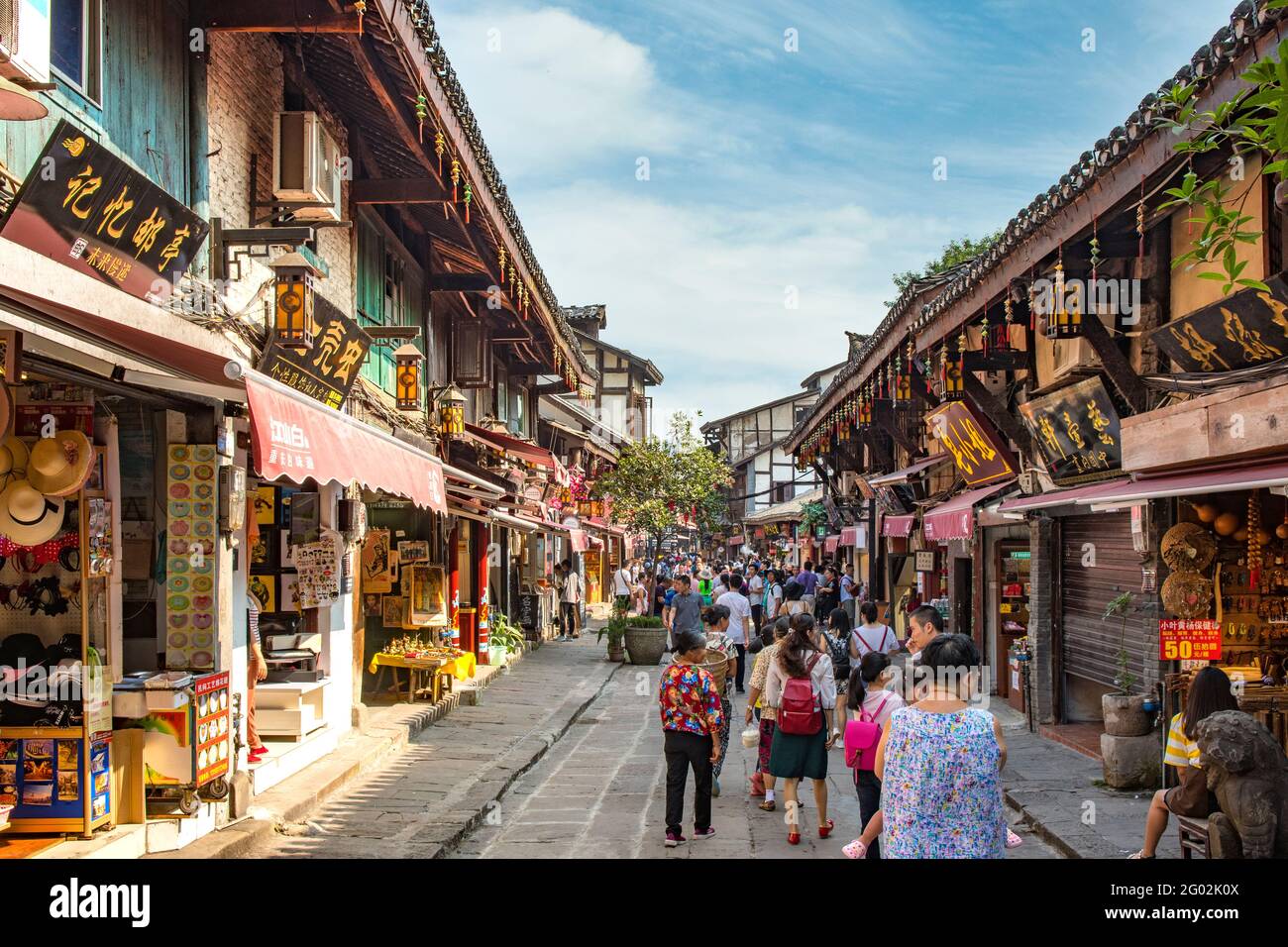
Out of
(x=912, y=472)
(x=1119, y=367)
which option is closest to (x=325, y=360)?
(x=1119, y=367)

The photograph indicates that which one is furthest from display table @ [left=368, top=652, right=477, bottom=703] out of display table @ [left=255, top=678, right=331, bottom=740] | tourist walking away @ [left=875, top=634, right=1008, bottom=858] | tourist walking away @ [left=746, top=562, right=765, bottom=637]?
tourist walking away @ [left=746, top=562, right=765, bottom=637]

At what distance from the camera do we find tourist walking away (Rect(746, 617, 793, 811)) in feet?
29.5

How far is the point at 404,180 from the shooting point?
12.0 m

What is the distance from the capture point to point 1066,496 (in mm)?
10828

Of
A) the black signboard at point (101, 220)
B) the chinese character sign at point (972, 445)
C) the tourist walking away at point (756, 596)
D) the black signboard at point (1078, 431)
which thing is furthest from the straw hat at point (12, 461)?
the tourist walking away at point (756, 596)

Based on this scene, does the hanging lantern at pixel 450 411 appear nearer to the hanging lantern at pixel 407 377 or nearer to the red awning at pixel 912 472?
the hanging lantern at pixel 407 377

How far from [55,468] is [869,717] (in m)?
5.10

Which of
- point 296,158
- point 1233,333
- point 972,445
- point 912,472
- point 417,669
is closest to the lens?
point 1233,333

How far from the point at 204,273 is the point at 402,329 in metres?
4.47

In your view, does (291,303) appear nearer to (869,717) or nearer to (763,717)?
(763,717)

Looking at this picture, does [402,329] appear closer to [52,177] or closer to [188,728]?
[188,728]

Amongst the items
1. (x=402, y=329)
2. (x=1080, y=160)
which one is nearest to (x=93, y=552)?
(x=402, y=329)

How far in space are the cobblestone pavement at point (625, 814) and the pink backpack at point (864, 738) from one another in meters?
1.23

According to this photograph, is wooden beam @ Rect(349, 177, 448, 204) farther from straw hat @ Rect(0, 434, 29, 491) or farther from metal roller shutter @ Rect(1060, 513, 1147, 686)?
metal roller shutter @ Rect(1060, 513, 1147, 686)
